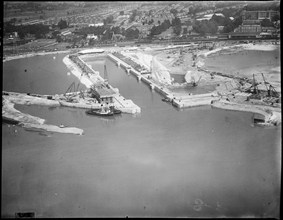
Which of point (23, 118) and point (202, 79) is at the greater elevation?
point (202, 79)

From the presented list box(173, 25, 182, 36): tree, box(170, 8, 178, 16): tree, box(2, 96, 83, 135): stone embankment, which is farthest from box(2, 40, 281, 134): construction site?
box(170, 8, 178, 16): tree

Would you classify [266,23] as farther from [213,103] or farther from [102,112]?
[102,112]

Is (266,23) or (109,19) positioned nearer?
(266,23)

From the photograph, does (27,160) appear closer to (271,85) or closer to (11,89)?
(11,89)

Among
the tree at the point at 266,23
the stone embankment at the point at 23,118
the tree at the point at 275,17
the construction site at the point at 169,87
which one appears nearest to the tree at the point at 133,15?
the construction site at the point at 169,87

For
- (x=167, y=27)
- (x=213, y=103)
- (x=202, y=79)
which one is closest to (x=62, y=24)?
(x=167, y=27)

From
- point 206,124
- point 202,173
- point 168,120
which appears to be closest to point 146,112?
point 168,120

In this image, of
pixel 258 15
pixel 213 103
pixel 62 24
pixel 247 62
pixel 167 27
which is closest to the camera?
pixel 213 103

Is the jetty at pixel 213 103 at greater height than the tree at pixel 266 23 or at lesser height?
lesser

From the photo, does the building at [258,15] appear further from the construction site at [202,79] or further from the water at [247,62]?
the water at [247,62]

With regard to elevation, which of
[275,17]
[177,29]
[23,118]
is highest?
[275,17]
